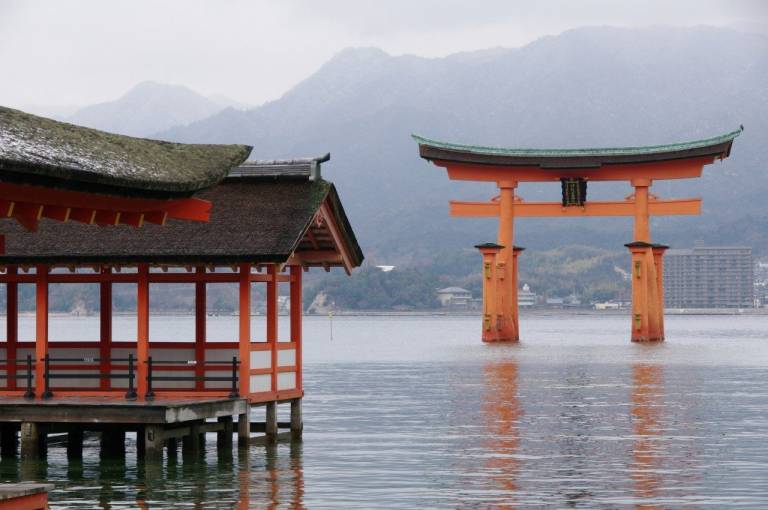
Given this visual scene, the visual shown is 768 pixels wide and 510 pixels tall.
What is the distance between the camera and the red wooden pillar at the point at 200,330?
76.0 feet

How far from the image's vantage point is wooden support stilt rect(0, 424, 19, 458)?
2345 centimetres

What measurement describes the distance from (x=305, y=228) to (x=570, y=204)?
2022 inches

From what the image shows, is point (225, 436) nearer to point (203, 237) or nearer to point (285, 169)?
point (203, 237)

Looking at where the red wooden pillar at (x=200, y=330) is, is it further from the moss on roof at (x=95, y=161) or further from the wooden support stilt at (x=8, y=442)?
the moss on roof at (x=95, y=161)

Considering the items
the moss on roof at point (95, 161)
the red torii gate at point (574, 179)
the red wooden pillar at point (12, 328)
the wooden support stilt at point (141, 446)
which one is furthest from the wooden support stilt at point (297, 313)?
the red torii gate at point (574, 179)

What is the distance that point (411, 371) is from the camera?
57.5 meters

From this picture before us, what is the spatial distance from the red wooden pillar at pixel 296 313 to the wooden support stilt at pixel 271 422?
862 mm

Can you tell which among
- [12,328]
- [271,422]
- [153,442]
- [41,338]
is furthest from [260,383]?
[12,328]

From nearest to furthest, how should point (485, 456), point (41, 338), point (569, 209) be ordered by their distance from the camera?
point (41, 338)
point (485, 456)
point (569, 209)

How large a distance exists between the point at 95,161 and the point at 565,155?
195 ft

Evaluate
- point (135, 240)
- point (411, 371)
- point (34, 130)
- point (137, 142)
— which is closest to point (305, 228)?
point (135, 240)

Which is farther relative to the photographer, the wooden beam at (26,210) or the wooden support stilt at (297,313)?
the wooden support stilt at (297,313)

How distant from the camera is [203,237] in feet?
73.5

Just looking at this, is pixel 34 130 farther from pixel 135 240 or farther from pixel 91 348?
pixel 91 348
